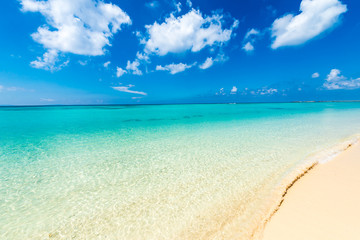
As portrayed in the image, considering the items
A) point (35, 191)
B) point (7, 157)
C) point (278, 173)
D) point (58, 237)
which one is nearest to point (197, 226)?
point (58, 237)

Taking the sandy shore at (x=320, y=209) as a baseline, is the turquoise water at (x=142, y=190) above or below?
below

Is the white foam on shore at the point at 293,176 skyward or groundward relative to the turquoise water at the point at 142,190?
skyward

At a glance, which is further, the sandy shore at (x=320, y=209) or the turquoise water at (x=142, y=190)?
the turquoise water at (x=142, y=190)

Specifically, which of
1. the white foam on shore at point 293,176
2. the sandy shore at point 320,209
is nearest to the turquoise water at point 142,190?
the white foam on shore at point 293,176

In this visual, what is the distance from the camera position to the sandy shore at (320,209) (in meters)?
2.77

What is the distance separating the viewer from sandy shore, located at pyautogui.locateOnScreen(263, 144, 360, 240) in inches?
109

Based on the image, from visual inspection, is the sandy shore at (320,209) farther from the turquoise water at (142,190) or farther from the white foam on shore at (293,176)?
the turquoise water at (142,190)

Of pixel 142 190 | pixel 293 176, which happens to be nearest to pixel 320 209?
pixel 293 176


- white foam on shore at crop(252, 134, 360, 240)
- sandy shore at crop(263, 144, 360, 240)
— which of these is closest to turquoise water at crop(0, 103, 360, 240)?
white foam on shore at crop(252, 134, 360, 240)

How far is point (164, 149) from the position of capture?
821 cm

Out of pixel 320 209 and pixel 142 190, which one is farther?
pixel 142 190

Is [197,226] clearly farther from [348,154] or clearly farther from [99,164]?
[348,154]

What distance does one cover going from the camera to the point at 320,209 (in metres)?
3.33

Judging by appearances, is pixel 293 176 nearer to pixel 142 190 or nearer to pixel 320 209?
pixel 320 209
